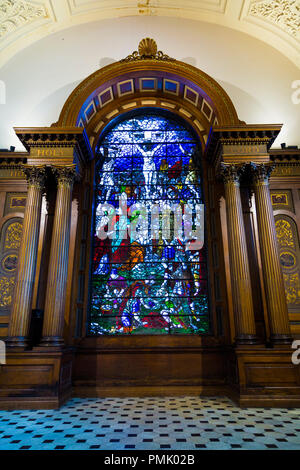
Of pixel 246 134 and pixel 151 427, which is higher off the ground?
pixel 246 134

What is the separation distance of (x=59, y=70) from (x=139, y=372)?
31.7 feet

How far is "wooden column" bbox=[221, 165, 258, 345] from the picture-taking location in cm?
753


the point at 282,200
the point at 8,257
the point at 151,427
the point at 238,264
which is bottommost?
the point at 151,427

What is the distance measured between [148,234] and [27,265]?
143 inches

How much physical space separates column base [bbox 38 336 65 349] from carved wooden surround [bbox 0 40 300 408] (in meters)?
0.03

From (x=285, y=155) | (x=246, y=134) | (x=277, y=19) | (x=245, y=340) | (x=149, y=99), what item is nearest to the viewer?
(x=245, y=340)

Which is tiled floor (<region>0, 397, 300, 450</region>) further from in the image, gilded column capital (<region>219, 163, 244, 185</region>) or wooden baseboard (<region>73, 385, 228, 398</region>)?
gilded column capital (<region>219, 163, 244, 185</region>)

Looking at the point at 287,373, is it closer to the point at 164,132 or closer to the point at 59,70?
the point at 164,132

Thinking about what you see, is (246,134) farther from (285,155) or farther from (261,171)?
(285,155)

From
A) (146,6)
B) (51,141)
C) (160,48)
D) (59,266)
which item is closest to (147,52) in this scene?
(160,48)

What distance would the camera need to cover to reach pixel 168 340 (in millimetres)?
8695

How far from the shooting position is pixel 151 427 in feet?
17.4

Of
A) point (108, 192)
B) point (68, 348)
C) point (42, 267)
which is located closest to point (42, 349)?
point (68, 348)

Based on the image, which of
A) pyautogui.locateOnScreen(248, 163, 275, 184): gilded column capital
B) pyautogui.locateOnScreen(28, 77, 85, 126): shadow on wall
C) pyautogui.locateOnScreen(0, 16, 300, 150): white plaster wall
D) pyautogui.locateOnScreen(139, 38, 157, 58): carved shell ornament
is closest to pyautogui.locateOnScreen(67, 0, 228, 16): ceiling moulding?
pyautogui.locateOnScreen(0, 16, 300, 150): white plaster wall
